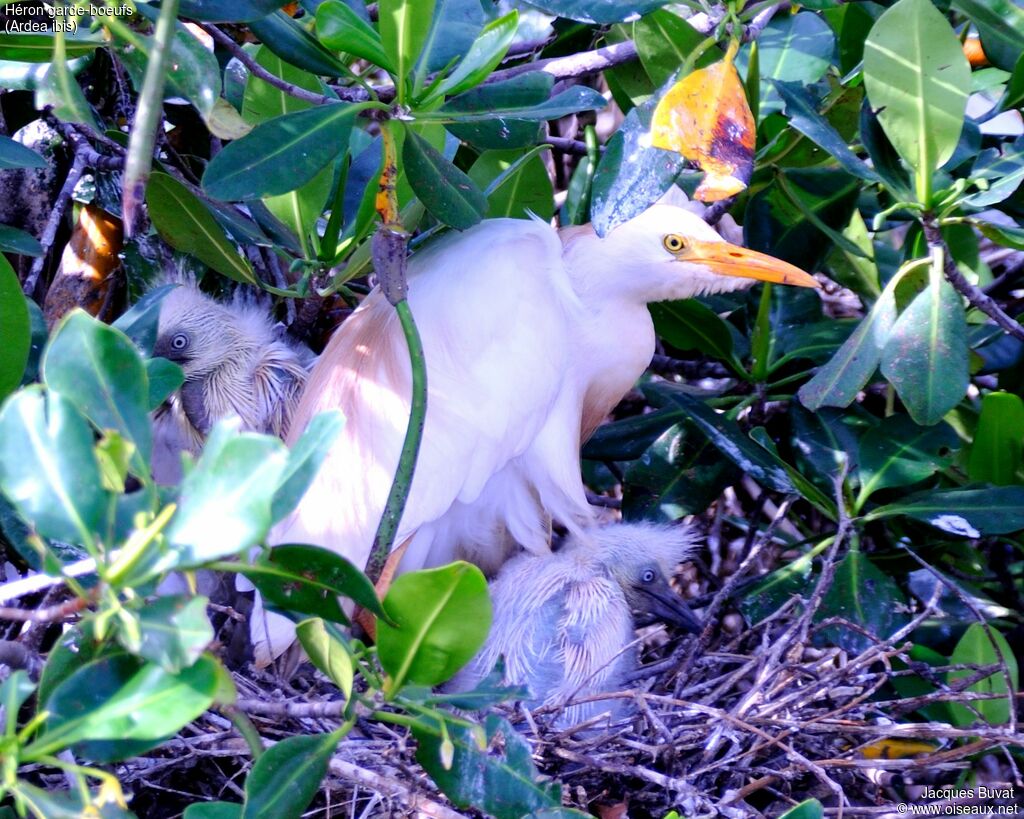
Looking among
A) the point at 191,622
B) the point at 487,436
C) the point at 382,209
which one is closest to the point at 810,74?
the point at 487,436

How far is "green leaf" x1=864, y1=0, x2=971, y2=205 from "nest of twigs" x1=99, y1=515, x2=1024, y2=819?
54 centimetres

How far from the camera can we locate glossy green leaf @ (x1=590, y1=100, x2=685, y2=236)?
1.37 meters

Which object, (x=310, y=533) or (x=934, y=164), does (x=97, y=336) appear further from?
(x=934, y=164)

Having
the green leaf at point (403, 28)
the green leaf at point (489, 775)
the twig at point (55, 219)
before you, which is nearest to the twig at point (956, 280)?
the green leaf at point (403, 28)

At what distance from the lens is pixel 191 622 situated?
2.42 feet

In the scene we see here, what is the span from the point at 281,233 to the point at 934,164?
0.87 meters

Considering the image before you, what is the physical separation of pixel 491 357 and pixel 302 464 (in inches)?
39.1

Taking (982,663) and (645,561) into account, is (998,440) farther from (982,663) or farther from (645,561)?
(645,561)

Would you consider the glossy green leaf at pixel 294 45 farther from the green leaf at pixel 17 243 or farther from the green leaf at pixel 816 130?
the green leaf at pixel 816 130

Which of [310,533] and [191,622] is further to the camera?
[310,533]

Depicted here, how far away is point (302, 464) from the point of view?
31.1 inches

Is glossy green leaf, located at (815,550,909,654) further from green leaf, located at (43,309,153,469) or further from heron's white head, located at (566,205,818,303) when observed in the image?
green leaf, located at (43,309,153,469)

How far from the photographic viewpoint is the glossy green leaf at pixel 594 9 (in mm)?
A: 1407

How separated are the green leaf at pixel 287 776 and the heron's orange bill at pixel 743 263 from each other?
998 millimetres
